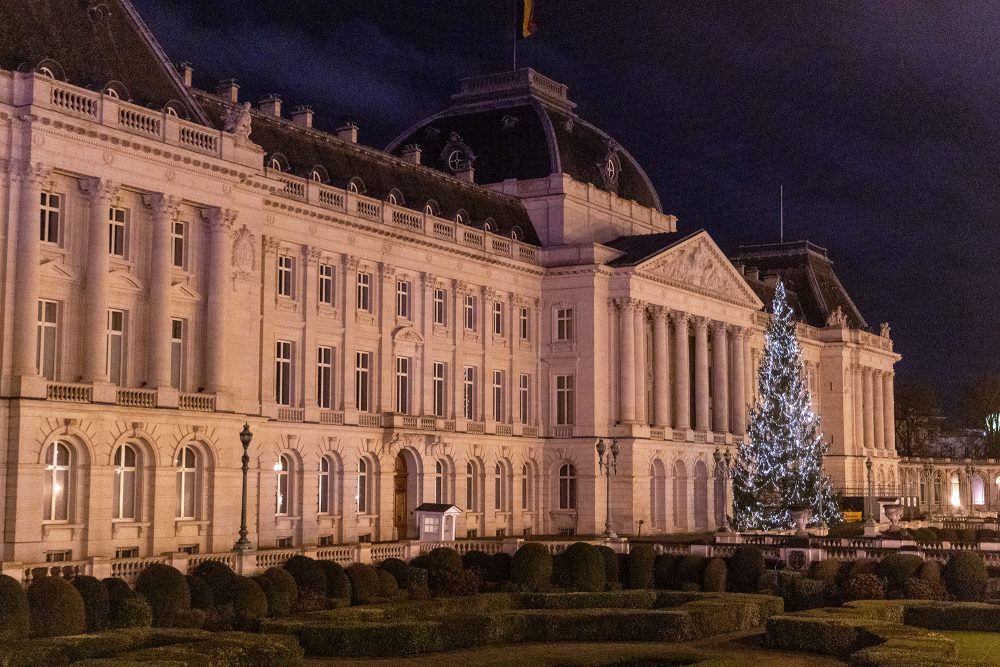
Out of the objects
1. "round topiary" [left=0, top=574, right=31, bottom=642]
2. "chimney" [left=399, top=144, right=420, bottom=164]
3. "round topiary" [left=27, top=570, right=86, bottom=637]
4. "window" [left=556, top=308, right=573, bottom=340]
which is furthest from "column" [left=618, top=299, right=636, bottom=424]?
"round topiary" [left=0, top=574, right=31, bottom=642]

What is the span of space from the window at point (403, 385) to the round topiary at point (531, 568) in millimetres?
19432

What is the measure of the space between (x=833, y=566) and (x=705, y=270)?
1559 inches

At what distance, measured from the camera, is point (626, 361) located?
274 ft

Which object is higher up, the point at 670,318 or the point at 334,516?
the point at 670,318

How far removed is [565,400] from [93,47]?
126 ft

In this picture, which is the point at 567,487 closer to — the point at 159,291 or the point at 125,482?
the point at 159,291

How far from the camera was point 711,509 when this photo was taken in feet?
302

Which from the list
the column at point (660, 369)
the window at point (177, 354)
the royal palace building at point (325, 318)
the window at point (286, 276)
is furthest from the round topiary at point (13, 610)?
the column at point (660, 369)

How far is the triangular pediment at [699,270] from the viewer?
283 feet

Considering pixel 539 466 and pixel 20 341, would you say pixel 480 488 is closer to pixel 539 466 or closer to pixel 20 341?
pixel 539 466

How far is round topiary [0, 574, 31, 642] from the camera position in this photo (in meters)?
35.4

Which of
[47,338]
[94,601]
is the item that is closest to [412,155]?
[47,338]

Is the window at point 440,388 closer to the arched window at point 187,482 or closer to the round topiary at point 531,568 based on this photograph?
the round topiary at point 531,568

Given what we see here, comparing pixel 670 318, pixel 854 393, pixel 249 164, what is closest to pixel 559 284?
pixel 670 318
